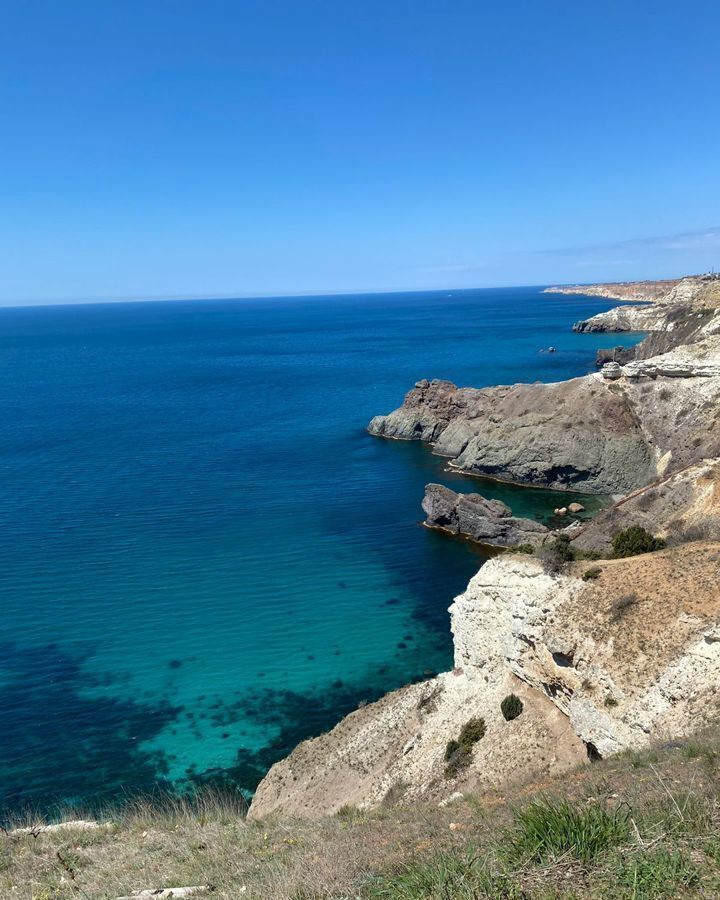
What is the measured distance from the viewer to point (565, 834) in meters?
11.8

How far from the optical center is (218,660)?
40.6 m

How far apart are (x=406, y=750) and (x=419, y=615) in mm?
17157

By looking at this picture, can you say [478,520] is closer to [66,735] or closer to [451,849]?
[66,735]

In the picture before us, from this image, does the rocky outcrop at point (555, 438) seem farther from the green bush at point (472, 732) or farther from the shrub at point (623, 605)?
the green bush at point (472, 732)

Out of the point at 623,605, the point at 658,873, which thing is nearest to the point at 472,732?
the point at 623,605

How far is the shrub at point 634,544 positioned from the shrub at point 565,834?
67.7 ft

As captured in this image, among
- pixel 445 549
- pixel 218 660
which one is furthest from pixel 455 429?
pixel 218 660

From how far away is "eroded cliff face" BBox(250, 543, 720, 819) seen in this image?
23.0 metres

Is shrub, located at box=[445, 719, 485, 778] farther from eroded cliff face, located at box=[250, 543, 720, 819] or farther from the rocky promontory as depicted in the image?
eroded cliff face, located at box=[250, 543, 720, 819]

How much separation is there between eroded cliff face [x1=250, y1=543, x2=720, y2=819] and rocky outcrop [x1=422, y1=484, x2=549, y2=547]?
26.0 metres

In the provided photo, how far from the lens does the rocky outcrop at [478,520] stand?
5772 cm

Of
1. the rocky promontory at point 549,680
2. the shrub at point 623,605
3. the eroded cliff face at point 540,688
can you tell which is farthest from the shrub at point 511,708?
the shrub at point 623,605

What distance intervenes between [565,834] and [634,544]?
74.5 feet

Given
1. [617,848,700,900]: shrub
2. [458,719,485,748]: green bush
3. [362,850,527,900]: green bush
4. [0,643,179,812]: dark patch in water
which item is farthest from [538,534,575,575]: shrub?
[0,643,179,812]: dark patch in water
